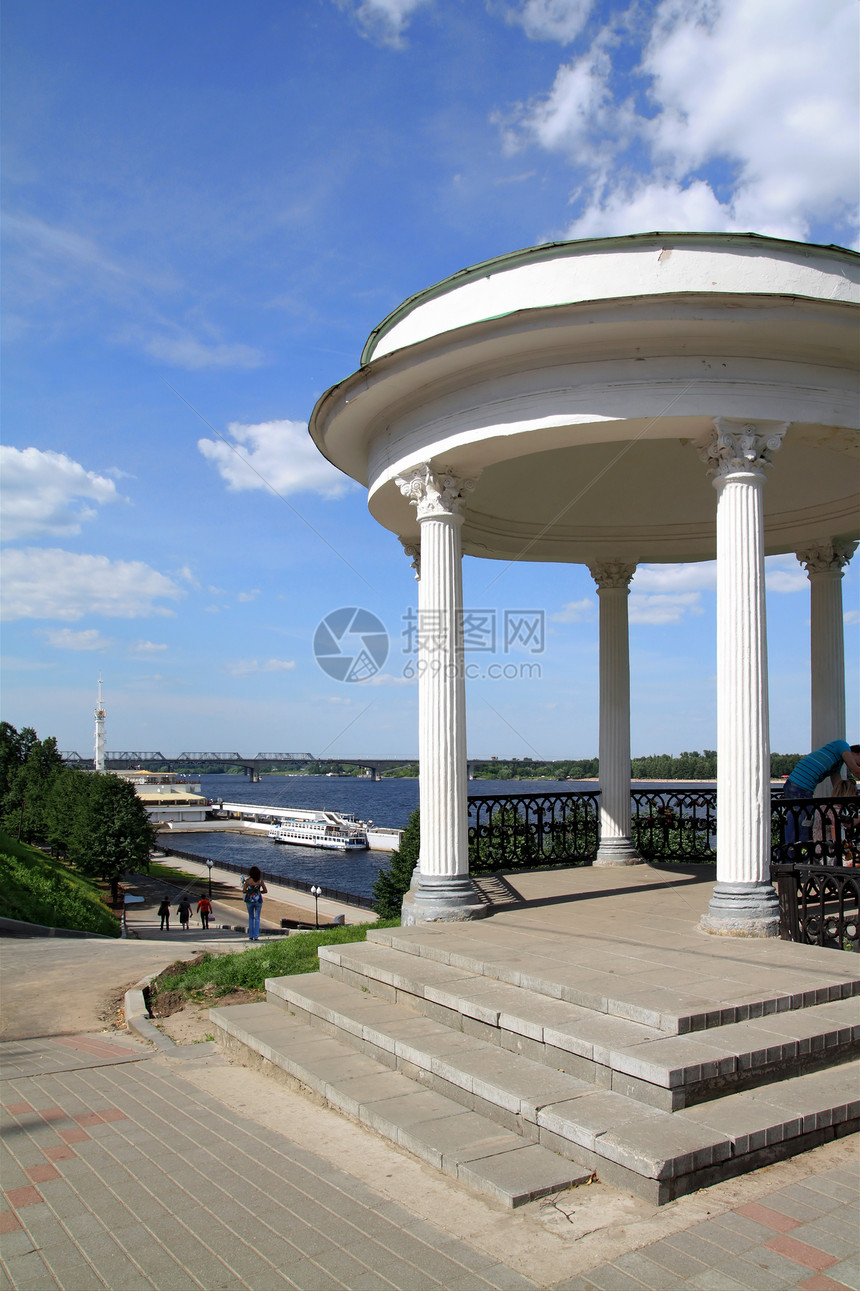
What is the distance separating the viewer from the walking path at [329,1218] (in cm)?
429

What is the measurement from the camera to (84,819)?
202ft

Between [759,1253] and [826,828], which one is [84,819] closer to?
[826,828]

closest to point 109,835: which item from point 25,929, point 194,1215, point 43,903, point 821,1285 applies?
point 43,903

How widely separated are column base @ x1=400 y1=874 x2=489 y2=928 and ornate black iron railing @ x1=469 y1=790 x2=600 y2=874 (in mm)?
3092

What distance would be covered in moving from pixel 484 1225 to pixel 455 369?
8.66 meters

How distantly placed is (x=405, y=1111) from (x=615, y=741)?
10822 mm

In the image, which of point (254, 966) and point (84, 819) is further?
point (84, 819)

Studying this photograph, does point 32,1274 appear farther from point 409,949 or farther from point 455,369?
point 455,369

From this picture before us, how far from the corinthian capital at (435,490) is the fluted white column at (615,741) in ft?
20.2

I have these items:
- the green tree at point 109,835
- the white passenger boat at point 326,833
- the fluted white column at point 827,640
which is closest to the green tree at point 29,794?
the green tree at point 109,835

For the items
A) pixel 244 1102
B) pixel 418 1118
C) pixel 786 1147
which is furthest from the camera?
pixel 244 1102

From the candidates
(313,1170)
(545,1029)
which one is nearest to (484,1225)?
(313,1170)

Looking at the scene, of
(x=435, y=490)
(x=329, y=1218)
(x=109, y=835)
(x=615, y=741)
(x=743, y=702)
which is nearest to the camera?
(x=329, y=1218)

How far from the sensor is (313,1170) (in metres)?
5.57
